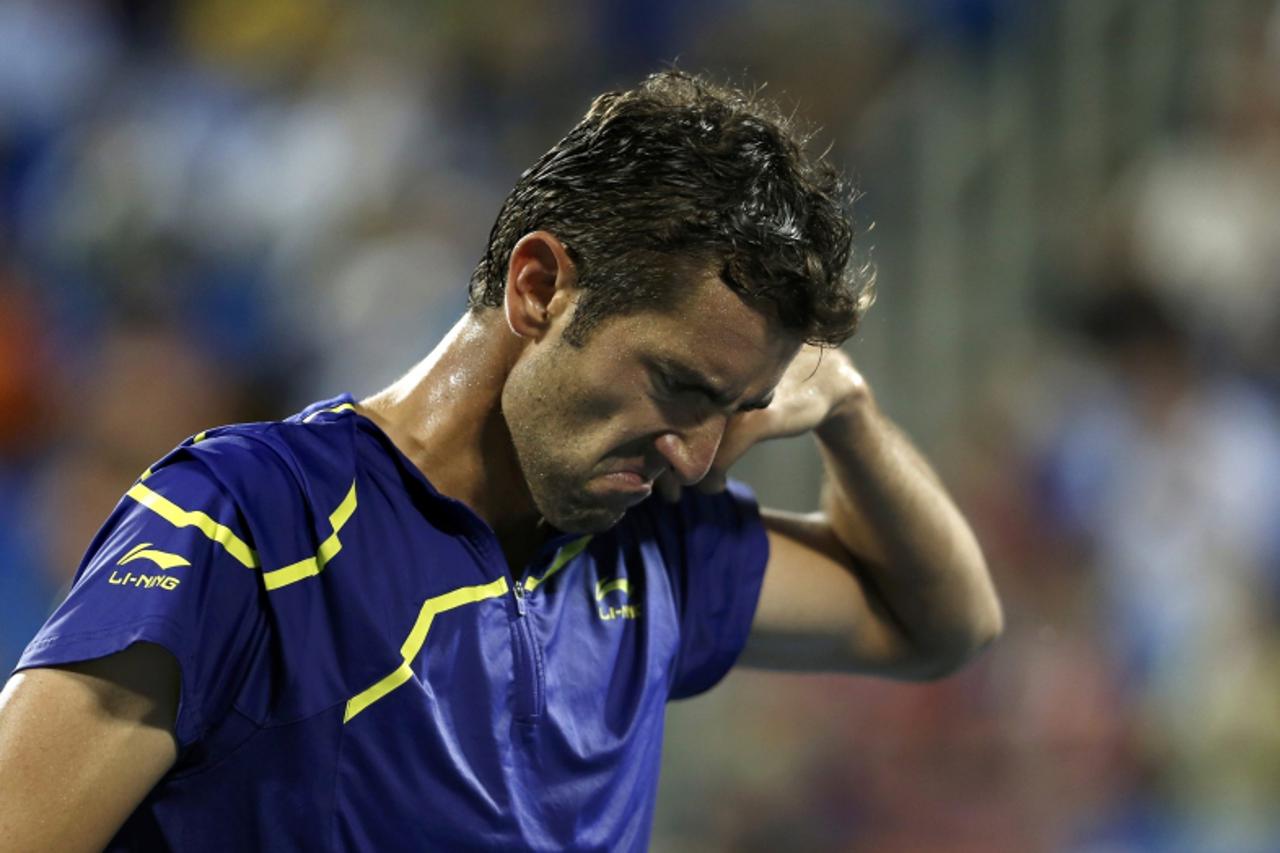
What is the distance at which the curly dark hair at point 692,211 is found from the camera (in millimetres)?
2174

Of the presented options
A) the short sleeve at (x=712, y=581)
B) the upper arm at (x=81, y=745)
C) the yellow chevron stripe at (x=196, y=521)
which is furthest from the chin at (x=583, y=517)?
the upper arm at (x=81, y=745)

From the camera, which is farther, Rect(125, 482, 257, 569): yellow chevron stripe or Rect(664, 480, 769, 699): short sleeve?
Rect(664, 480, 769, 699): short sleeve

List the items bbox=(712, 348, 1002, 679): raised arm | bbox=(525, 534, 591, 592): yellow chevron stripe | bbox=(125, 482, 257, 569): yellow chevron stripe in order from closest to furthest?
bbox=(125, 482, 257, 569): yellow chevron stripe < bbox=(525, 534, 591, 592): yellow chevron stripe < bbox=(712, 348, 1002, 679): raised arm

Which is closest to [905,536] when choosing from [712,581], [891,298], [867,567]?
[867,567]

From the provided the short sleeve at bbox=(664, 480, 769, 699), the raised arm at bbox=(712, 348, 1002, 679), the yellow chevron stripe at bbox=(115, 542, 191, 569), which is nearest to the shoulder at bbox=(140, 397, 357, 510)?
the yellow chevron stripe at bbox=(115, 542, 191, 569)

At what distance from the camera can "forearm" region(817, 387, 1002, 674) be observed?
9.02ft

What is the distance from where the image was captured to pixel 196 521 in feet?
Result: 6.51

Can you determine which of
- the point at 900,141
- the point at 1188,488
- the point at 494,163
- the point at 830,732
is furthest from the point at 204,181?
the point at 1188,488

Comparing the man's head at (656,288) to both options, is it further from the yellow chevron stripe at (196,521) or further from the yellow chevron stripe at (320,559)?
the yellow chevron stripe at (196,521)

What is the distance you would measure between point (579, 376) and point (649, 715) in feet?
1.84

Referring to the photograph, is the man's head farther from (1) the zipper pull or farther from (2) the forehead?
(1) the zipper pull

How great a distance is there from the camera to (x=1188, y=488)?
17.9 ft

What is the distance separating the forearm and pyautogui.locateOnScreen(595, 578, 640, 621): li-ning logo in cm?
44

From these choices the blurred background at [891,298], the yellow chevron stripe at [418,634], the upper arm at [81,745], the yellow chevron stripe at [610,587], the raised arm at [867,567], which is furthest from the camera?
the blurred background at [891,298]
